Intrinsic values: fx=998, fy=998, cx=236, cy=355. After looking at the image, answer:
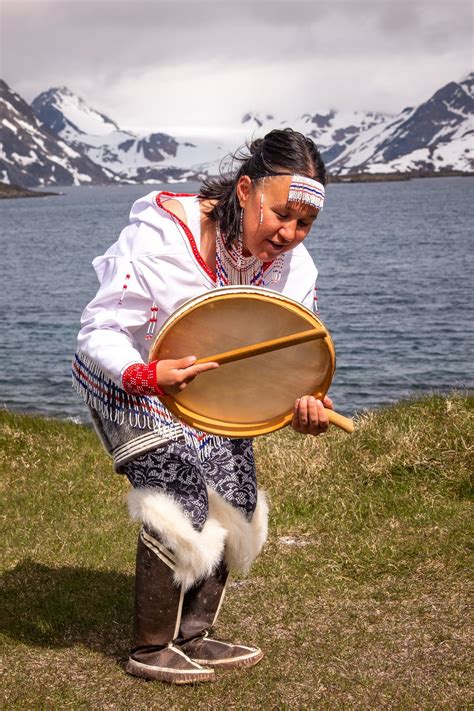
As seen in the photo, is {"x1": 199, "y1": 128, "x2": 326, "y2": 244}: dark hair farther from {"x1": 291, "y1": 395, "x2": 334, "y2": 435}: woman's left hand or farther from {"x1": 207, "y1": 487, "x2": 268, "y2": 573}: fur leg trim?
{"x1": 207, "y1": 487, "x2": 268, "y2": 573}: fur leg trim

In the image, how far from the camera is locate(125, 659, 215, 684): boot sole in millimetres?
4816

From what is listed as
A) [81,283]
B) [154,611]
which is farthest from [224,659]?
[81,283]

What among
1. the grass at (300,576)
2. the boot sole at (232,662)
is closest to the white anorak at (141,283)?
the boot sole at (232,662)

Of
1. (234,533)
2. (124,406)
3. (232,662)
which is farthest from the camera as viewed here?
(232,662)

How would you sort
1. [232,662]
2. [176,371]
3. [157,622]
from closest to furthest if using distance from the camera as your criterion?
1. [176,371]
2. [157,622]
3. [232,662]

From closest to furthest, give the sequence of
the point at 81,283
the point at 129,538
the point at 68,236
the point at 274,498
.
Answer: the point at 129,538 → the point at 274,498 → the point at 81,283 → the point at 68,236

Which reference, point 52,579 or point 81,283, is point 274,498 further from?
point 81,283

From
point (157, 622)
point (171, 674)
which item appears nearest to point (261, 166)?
point (157, 622)

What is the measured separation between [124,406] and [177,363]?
493 millimetres

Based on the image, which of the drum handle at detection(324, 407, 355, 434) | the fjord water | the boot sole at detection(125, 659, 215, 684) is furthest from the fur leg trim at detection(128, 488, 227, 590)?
the fjord water

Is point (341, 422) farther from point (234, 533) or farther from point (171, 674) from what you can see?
point (171, 674)

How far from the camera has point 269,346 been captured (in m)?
4.44

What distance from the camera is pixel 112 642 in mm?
5508

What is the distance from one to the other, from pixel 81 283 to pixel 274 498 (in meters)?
45.0
